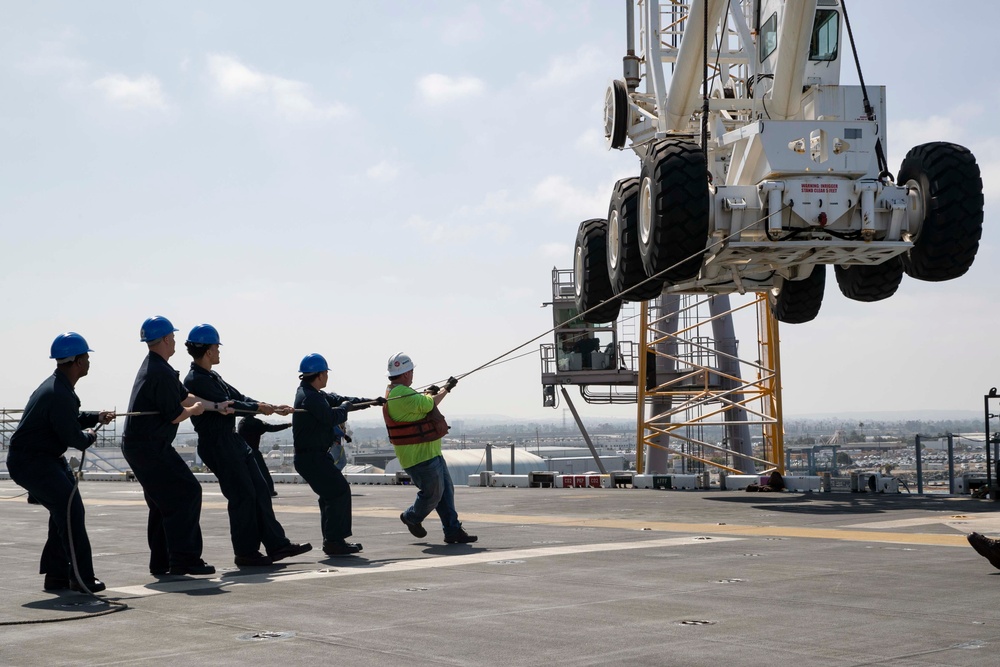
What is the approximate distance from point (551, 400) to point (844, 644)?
134ft

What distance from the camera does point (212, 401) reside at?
9.71 metres

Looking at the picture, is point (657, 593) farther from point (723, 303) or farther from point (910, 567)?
point (723, 303)

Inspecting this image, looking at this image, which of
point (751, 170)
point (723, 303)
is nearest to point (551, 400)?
point (723, 303)

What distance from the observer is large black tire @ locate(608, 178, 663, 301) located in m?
17.4

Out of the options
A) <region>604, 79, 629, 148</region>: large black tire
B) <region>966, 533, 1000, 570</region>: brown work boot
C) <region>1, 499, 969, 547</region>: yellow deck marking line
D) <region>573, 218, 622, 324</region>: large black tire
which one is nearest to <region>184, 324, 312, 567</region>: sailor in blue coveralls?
<region>1, 499, 969, 547</region>: yellow deck marking line

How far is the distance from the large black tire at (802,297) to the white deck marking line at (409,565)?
10.4 meters

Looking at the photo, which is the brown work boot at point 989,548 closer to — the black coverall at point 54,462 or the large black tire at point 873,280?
the black coverall at point 54,462

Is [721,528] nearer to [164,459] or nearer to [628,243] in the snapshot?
[628,243]

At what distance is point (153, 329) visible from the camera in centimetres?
913

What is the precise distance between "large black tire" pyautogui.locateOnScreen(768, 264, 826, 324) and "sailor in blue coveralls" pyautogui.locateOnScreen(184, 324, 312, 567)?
13.2 m

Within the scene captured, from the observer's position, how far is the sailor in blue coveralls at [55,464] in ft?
27.0

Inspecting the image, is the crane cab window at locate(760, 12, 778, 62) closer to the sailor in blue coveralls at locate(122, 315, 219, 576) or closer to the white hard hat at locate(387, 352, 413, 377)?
the white hard hat at locate(387, 352, 413, 377)

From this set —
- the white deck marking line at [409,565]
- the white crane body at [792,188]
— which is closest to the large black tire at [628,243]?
the white crane body at [792,188]

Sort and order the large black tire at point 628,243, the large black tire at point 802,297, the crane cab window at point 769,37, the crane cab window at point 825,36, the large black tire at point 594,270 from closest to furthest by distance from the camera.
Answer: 1. the crane cab window at point 825,36
2. the large black tire at point 628,243
3. the crane cab window at point 769,37
4. the large black tire at point 594,270
5. the large black tire at point 802,297
